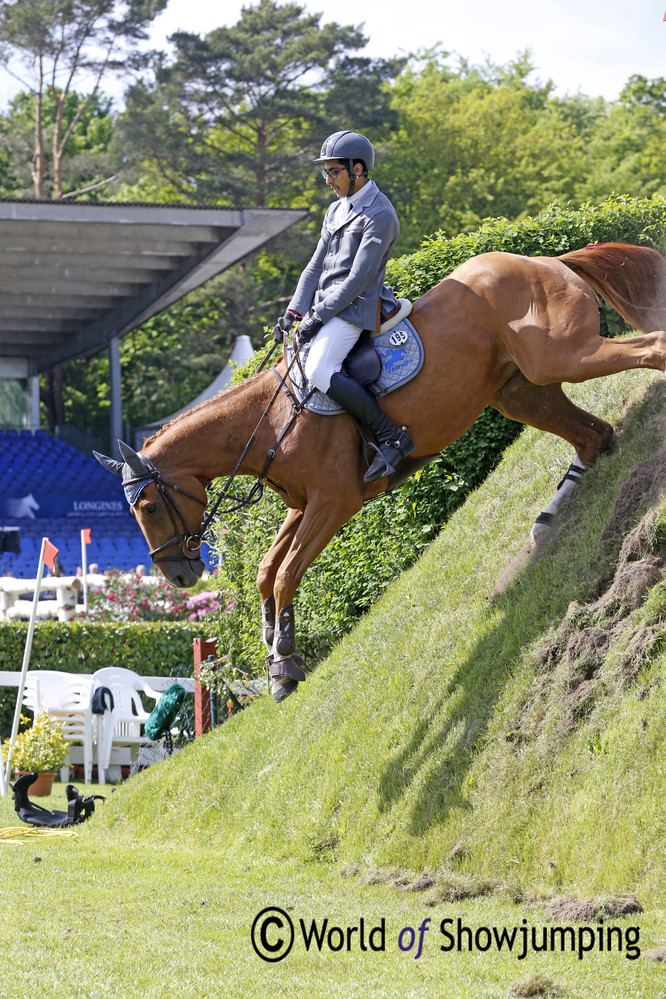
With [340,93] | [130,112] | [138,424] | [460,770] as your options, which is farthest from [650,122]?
[460,770]

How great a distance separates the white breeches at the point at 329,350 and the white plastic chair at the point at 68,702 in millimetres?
9228

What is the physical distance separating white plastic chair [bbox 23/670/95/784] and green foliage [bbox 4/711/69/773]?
162 centimetres

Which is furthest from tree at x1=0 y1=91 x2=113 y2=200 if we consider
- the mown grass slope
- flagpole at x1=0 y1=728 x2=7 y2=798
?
the mown grass slope

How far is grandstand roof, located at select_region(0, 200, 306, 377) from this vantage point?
30.7 m

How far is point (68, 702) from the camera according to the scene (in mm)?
Answer: 15391

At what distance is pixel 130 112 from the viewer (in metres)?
45.6

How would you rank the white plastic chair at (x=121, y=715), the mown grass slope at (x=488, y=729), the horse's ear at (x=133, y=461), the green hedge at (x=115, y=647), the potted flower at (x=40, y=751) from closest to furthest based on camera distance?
the mown grass slope at (x=488, y=729), the horse's ear at (x=133, y=461), the potted flower at (x=40, y=751), the white plastic chair at (x=121, y=715), the green hedge at (x=115, y=647)

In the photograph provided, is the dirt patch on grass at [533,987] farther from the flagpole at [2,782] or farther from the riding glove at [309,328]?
the flagpole at [2,782]

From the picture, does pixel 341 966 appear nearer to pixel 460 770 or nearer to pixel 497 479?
pixel 460 770

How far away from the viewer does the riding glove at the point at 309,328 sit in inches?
283

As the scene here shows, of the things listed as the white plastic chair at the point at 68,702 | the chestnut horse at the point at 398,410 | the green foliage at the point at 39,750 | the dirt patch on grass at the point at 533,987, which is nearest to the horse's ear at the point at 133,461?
the chestnut horse at the point at 398,410

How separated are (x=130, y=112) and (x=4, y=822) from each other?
3997 cm

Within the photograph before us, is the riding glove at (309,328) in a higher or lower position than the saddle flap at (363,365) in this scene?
higher

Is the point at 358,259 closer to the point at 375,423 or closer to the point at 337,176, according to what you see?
the point at 337,176
